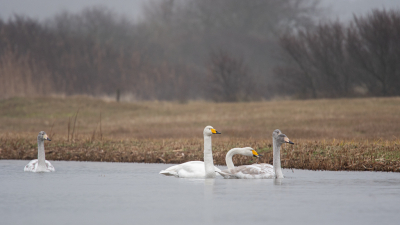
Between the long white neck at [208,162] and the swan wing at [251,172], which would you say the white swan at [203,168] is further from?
A: the swan wing at [251,172]

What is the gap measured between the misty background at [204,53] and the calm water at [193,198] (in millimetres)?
28132

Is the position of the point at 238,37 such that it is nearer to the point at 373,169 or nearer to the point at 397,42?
the point at 397,42

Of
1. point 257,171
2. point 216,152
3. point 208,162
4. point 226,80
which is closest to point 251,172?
point 257,171

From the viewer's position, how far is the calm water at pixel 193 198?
746 centimetres

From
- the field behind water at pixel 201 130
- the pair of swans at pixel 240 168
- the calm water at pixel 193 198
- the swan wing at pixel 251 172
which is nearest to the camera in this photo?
the calm water at pixel 193 198

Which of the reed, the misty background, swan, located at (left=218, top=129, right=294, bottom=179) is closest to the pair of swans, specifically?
swan, located at (left=218, top=129, right=294, bottom=179)

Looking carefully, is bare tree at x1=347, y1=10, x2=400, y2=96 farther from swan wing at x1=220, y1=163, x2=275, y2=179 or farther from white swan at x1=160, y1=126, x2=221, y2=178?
white swan at x1=160, y1=126, x2=221, y2=178

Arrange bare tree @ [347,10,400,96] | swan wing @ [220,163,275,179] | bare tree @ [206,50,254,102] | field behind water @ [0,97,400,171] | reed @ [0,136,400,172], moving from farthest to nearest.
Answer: bare tree @ [206,50,254,102], bare tree @ [347,10,400,96], field behind water @ [0,97,400,171], reed @ [0,136,400,172], swan wing @ [220,163,275,179]

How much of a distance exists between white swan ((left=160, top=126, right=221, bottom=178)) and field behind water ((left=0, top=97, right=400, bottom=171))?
2.71m

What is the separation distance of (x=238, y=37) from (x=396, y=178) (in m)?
56.6

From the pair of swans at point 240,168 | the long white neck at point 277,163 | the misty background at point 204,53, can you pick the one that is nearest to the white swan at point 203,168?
the pair of swans at point 240,168

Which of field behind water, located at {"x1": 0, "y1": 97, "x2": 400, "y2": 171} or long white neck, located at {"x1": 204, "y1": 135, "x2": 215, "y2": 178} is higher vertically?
field behind water, located at {"x1": 0, "y1": 97, "x2": 400, "y2": 171}

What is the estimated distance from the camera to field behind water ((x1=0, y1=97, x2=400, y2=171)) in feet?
47.2

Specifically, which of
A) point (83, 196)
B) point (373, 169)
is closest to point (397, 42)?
point (373, 169)
